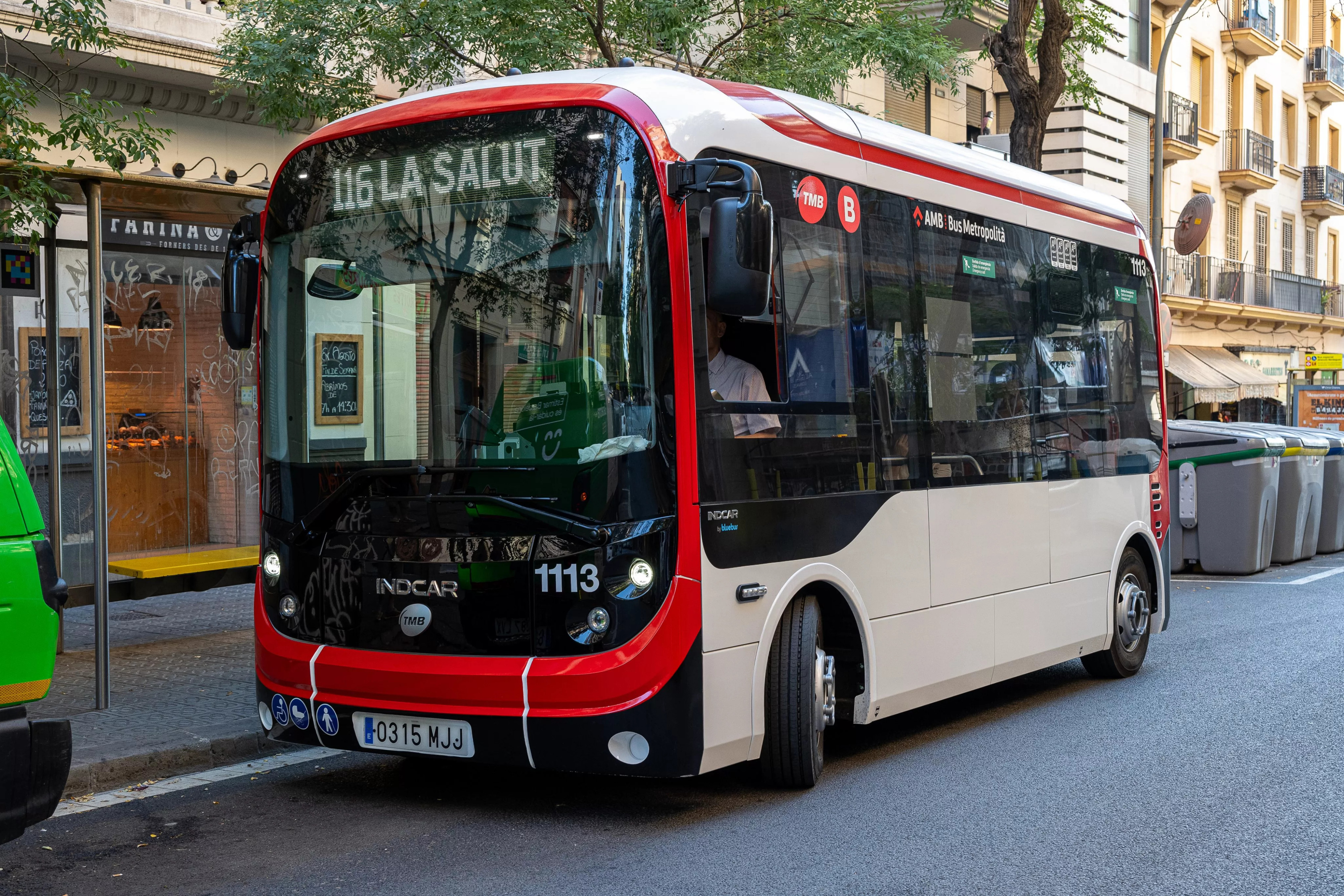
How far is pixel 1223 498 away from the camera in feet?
53.9

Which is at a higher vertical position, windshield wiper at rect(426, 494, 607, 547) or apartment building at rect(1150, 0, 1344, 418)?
apartment building at rect(1150, 0, 1344, 418)

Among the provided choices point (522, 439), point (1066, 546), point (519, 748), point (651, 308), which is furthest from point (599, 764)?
point (1066, 546)

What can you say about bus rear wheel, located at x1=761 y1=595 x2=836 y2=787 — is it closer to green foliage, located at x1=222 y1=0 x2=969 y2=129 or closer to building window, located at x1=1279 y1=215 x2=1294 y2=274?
green foliage, located at x1=222 y1=0 x2=969 y2=129

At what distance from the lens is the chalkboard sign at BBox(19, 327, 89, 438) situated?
10867 millimetres

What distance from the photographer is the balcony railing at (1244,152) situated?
39312 mm

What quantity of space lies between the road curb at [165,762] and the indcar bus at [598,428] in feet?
2.75

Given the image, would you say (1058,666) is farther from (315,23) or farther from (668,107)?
(315,23)

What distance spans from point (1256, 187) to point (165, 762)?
38.9 metres

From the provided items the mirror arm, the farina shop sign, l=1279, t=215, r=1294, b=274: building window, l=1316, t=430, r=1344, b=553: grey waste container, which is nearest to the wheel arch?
the mirror arm

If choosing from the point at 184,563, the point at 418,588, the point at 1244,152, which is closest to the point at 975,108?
the point at 1244,152

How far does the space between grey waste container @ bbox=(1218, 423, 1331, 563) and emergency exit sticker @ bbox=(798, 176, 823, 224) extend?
1245 centimetres

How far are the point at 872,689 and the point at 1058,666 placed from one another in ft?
13.1

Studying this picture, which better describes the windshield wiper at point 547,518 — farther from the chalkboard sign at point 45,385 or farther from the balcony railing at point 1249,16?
the balcony railing at point 1249,16

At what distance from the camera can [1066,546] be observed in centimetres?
848
